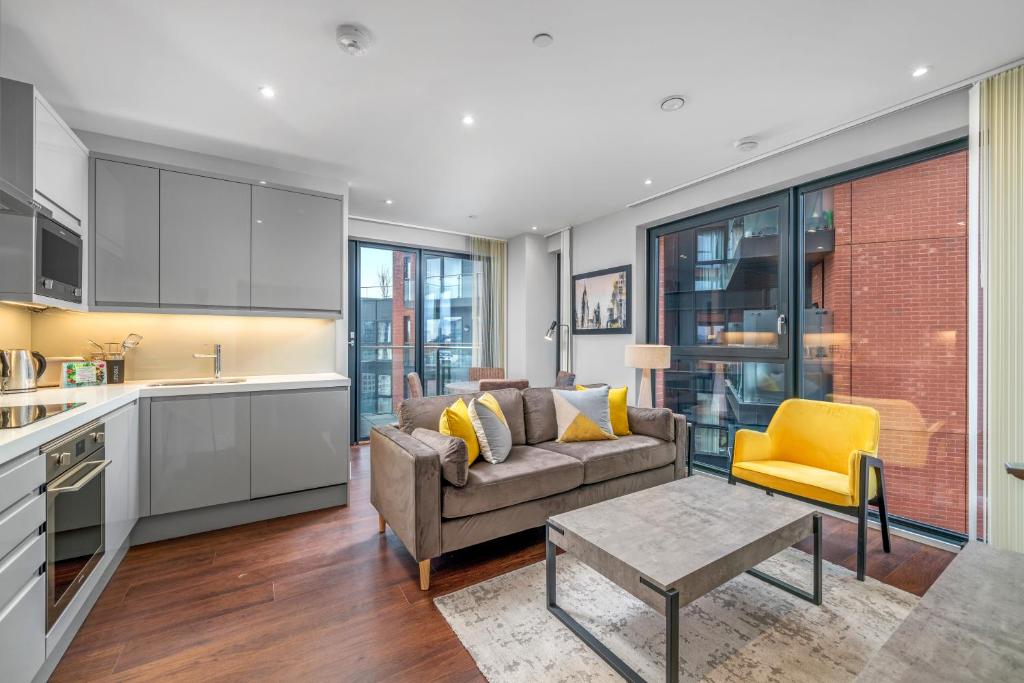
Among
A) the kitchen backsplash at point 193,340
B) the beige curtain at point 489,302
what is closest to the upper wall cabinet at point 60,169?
the kitchen backsplash at point 193,340

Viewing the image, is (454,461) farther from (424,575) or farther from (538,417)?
(538,417)

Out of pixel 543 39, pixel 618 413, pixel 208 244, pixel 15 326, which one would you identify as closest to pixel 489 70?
pixel 543 39

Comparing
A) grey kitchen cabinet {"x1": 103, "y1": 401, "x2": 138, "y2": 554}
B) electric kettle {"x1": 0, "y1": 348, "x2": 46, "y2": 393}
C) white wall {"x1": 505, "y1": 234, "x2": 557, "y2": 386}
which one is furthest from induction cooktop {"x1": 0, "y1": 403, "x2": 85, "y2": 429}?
white wall {"x1": 505, "y1": 234, "x2": 557, "y2": 386}

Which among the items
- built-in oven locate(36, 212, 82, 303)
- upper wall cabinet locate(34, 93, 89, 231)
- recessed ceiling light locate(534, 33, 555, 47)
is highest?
recessed ceiling light locate(534, 33, 555, 47)

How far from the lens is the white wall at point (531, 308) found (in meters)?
5.69

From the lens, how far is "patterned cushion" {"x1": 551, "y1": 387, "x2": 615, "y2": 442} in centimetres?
318

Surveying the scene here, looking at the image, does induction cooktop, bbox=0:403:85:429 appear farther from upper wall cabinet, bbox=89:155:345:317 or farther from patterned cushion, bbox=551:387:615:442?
patterned cushion, bbox=551:387:615:442

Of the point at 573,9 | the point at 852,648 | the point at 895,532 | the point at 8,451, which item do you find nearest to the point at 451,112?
the point at 573,9

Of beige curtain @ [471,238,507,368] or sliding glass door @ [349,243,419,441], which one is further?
beige curtain @ [471,238,507,368]

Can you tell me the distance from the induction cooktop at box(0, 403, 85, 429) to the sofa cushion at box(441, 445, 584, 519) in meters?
1.64

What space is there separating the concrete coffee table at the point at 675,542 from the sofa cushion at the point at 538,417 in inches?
40.6

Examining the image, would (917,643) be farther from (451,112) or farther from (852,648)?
(451,112)

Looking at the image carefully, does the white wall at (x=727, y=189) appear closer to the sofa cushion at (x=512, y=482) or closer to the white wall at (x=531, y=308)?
the white wall at (x=531, y=308)

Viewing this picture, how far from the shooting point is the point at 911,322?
281 cm
